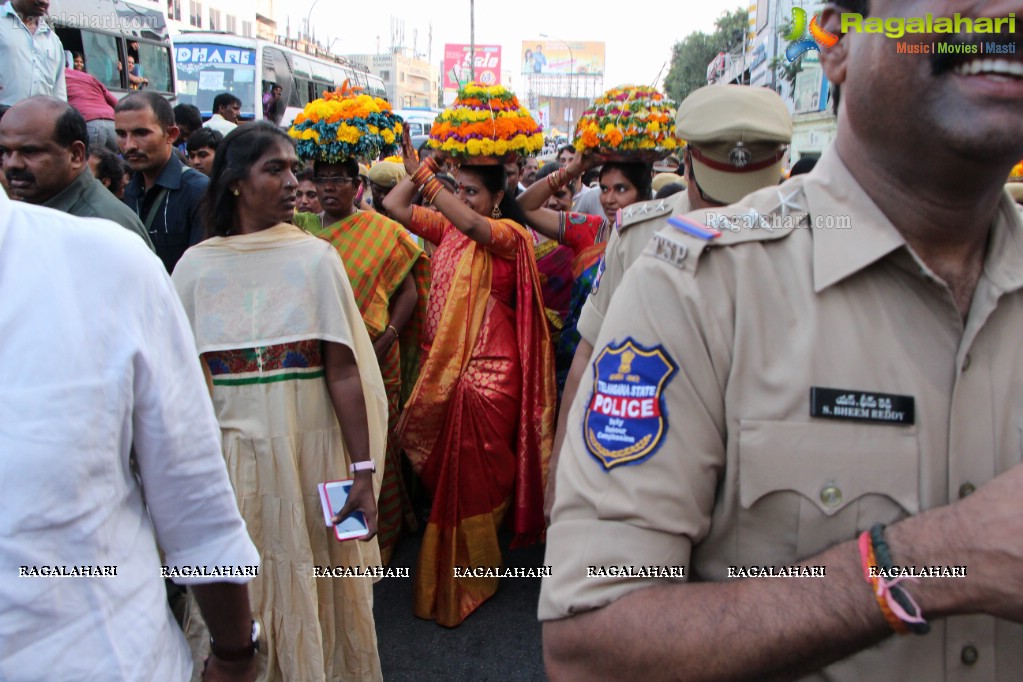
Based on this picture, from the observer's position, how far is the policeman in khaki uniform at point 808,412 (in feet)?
2.78

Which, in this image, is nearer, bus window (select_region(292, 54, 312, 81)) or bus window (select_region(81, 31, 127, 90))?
bus window (select_region(81, 31, 127, 90))

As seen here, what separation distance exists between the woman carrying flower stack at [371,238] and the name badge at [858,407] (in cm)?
299

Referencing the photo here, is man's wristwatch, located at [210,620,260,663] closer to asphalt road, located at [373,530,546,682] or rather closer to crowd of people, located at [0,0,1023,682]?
crowd of people, located at [0,0,1023,682]

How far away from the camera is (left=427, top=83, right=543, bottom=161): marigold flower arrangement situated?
385cm

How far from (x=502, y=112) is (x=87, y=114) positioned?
419 cm

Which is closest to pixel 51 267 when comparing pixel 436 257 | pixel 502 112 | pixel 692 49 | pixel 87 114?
pixel 436 257

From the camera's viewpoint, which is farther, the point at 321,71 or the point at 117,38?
the point at 321,71

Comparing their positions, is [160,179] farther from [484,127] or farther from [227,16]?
[227,16]

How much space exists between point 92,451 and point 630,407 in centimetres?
78

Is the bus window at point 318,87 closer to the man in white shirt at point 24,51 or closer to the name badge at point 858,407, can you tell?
the man in white shirt at point 24,51

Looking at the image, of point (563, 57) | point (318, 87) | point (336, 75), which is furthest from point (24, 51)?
point (563, 57)

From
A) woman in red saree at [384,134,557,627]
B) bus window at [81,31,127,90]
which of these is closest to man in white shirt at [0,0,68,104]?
woman in red saree at [384,134,557,627]

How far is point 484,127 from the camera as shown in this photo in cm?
387

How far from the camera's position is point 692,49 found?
44.2m
